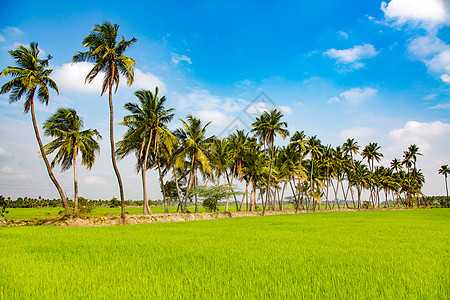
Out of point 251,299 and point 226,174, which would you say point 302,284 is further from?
point 226,174

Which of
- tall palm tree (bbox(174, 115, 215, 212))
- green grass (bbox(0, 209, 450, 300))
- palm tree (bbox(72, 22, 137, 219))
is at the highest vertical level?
palm tree (bbox(72, 22, 137, 219))

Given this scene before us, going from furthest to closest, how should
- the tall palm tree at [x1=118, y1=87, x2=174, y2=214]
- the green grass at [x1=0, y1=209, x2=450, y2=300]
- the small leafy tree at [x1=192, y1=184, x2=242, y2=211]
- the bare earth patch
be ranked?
the small leafy tree at [x1=192, y1=184, x2=242, y2=211] → the tall palm tree at [x1=118, y1=87, x2=174, y2=214] → the bare earth patch → the green grass at [x1=0, y1=209, x2=450, y2=300]

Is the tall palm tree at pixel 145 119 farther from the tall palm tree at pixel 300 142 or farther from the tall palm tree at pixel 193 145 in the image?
the tall palm tree at pixel 300 142

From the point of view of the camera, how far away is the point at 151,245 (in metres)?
8.74

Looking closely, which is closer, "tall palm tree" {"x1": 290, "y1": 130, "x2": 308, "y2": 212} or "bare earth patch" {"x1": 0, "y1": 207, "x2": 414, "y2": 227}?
"bare earth patch" {"x1": 0, "y1": 207, "x2": 414, "y2": 227}

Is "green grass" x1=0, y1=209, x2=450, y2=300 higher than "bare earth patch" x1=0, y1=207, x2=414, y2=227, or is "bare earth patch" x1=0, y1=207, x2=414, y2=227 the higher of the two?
"green grass" x1=0, y1=209, x2=450, y2=300

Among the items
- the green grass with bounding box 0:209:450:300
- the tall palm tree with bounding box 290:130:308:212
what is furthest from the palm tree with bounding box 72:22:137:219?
the tall palm tree with bounding box 290:130:308:212

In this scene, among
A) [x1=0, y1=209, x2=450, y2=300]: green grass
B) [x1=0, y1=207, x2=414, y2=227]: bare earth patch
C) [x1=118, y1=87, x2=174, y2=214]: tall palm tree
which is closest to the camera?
[x1=0, y1=209, x2=450, y2=300]: green grass

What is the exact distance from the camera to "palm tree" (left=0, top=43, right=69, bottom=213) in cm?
1905

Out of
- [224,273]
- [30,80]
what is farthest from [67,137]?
[224,273]

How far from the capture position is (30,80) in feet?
62.5

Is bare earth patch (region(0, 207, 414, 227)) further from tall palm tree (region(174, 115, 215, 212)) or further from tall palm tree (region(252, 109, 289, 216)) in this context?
tall palm tree (region(252, 109, 289, 216))

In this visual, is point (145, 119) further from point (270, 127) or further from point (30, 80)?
point (270, 127)

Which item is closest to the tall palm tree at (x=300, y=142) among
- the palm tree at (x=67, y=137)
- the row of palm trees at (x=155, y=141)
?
the row of palm trees at (x=155, y=141)
